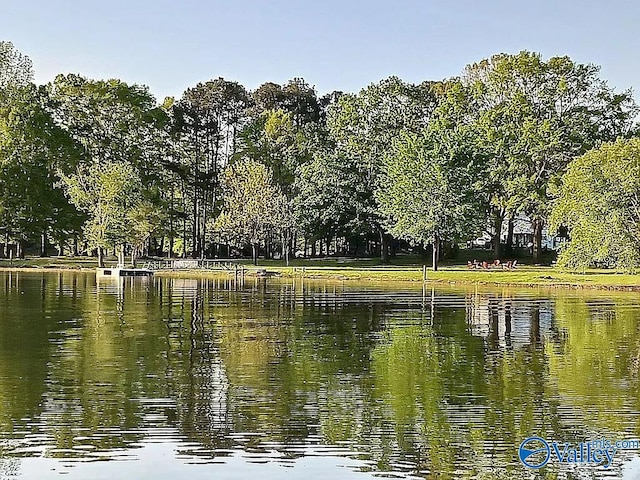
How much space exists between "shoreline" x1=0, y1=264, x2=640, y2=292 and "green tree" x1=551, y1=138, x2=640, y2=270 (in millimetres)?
1114

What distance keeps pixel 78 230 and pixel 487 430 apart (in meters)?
62.5

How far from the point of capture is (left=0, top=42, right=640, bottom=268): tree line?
6272 cm

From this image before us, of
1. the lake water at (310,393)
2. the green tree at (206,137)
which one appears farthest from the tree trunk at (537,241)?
the lake water at (310,393)

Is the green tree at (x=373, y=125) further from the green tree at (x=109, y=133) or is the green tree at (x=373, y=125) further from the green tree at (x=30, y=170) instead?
the green tree at (x=30, y=170)

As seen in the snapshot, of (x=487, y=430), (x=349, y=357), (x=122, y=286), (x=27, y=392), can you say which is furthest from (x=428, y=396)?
(x=122, y=286)

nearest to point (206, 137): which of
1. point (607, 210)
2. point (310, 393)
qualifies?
point (607, 210)

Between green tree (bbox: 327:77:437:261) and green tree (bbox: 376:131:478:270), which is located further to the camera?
green tree (bbox: 327:77:437:261)

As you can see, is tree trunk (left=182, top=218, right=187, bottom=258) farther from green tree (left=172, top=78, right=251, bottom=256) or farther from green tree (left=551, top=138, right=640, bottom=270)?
green tree (left=551, top=138, right=640, bottom=270)

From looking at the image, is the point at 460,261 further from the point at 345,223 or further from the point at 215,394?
the point at 215,394

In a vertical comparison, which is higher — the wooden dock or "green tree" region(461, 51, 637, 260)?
"green tree" region(461, 51, 637, 260)

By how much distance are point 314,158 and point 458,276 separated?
25055 millimetres

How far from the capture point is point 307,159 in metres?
78.4

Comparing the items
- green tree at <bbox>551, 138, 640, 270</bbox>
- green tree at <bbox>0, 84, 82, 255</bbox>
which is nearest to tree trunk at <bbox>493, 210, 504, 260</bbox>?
green tree at <bbox>551, 138, 640, 270</bbox>

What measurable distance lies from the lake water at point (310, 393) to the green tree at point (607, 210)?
18401 mm
